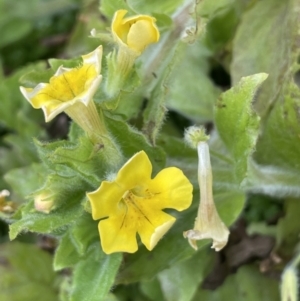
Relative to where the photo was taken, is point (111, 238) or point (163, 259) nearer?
point (111, 238)

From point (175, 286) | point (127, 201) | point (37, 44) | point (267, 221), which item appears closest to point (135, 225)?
point (127, 201)

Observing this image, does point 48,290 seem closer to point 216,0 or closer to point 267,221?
point 267,221

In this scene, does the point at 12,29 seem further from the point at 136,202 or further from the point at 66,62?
the point at 136,202

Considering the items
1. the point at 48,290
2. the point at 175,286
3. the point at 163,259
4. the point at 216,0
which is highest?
the point at 216,0

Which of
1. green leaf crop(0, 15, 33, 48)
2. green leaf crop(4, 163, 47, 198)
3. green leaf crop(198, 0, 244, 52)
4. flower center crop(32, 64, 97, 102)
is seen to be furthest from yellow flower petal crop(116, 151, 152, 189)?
green leaf crop(0, 15, 33, 48)

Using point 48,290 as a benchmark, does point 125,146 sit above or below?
above

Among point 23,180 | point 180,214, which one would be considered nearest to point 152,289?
point 180,214

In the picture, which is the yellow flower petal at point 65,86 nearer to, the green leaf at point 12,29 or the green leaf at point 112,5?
the green leaf at point 112,5

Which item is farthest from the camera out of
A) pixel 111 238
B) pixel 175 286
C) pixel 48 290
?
pixel 48 290

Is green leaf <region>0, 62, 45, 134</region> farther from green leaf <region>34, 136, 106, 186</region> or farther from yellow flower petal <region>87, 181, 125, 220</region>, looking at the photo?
yellow flower petal <region>87, 181, 125, 220</region>
